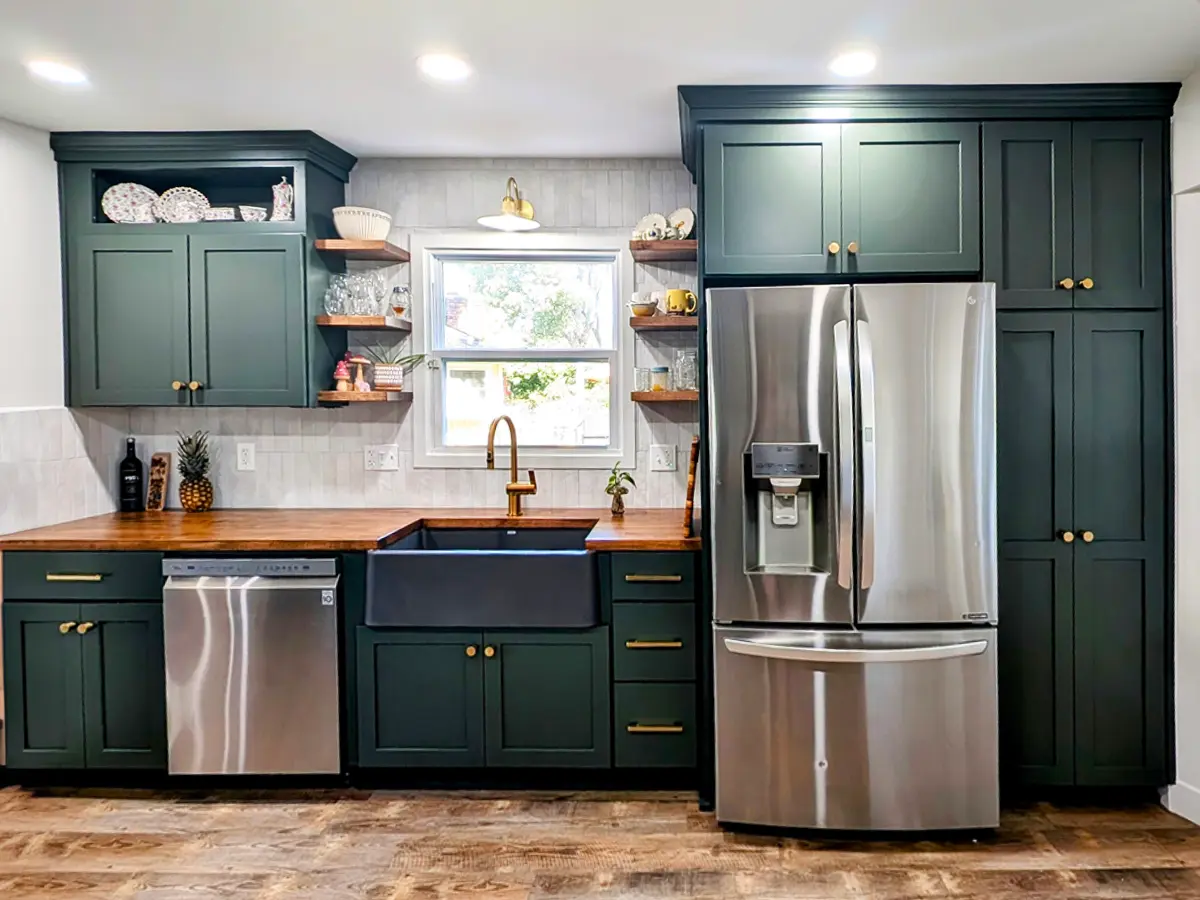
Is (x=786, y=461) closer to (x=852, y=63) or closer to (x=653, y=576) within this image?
(x=653, y=576)

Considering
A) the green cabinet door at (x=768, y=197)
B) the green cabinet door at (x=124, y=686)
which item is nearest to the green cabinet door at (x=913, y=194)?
the green cabinet door at (x=768, y=197)

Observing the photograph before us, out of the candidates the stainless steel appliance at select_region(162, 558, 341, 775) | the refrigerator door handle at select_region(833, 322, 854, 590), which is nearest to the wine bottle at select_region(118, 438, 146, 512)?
the stainless steel appliance at select_region(162, 558, 341, 775)

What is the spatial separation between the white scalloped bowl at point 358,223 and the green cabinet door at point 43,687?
1.62 m

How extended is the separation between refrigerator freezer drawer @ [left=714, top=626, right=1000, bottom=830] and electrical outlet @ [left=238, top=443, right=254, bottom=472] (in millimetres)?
2183

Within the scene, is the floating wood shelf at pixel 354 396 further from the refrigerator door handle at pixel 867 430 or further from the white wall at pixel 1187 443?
the white wall at pixel 1187 443

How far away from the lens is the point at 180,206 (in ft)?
10.9

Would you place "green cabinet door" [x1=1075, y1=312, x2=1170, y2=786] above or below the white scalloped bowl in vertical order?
below

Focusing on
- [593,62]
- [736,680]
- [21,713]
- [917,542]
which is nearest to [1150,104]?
[917,542]

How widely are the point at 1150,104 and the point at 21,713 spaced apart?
411 cm

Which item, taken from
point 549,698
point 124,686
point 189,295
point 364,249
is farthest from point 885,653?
point 189,295

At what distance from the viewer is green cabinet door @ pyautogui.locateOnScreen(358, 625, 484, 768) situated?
9.62ft

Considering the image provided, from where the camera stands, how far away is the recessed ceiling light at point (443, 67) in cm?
251

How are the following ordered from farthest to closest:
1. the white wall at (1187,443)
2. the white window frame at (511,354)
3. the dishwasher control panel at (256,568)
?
the white window frame at (511,354) < the dishwasher control panel at (256,568) < the white wall at (1187,443)

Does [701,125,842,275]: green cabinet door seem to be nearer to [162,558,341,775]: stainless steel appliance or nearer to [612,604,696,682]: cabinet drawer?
→ [612,604,696,682]: cabinet drawer
